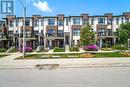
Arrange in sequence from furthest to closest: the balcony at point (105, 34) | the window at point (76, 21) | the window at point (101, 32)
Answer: the window at point (76, 21) → the window at point (101, 32) → the balcony at point (105, 34)

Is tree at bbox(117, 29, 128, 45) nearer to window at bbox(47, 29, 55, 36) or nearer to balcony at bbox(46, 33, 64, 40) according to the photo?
balcony at bbox(46, 33, 64, 40)

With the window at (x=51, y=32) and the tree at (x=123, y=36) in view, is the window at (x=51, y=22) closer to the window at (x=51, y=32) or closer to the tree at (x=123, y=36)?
the window at (x=51, y=32)

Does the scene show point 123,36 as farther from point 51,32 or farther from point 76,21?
point 51,32

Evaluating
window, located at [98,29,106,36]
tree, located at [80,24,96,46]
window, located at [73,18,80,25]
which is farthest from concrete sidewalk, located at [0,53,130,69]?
window, located at [73,18,80,25]

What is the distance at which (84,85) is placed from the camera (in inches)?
451

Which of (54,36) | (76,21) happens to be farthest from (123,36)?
(54,36)

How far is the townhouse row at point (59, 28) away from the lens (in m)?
72.2

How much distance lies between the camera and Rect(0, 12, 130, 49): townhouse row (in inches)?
2842

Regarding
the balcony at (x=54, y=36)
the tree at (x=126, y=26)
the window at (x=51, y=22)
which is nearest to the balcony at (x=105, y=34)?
the tree at (x=126, y=26)

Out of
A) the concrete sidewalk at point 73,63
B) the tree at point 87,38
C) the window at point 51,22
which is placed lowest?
the concrete sidewalk at point 73,63

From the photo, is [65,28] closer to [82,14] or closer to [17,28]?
[82,14]

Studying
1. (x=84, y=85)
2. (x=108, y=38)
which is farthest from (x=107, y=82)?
(x=108, y=38)

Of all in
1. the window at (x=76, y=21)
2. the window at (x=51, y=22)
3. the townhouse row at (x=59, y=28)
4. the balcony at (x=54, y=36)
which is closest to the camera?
the townhouse row at (x=59, y=28)

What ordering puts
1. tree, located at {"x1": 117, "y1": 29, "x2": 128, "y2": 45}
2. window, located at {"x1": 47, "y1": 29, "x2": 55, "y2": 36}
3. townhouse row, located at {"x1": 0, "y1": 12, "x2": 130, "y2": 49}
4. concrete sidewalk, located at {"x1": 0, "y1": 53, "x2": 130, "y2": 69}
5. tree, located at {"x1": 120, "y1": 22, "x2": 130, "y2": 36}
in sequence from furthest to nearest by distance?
window, located at {"x1": 47, "y1": 29, "x2": 55, "y2": 36} → townhouse row, located at {"x1": 0, "y1": 12, "x2": 130, "y2": 49} → tree, located at {"x1": 120, "y1": 22, "x2": 130, "y2": 36} → tree, located at {"x1": 117, "y1": 29, "x2": 128, "y2": 45} → concrete sidewalk, located at {"x1": 0, "y1": 53, "x2": 130, "y2": 69}
